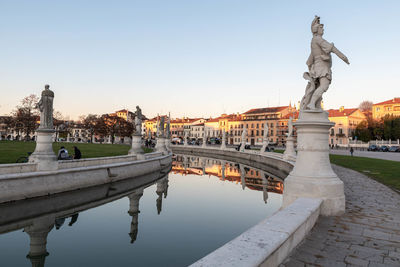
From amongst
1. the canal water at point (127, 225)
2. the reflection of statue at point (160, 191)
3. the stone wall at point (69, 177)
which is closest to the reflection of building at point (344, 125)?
the reflection of statue at point (160, 191)

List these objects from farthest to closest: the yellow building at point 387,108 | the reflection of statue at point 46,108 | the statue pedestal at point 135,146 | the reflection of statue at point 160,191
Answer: the yellow building at point 387,108 < the statue pedestal at point 135,146 < the reflection of statue at point 46,108 < the reflection of statue at point 160,191

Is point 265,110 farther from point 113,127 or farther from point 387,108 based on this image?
point 113,127

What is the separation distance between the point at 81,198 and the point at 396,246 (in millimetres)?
11799

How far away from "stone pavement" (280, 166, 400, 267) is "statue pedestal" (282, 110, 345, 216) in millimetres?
396

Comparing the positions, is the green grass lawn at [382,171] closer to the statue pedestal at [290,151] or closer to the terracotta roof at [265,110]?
the statue pedestal at [290,151]

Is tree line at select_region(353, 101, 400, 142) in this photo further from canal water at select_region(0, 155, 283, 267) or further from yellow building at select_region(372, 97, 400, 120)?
canal water at select_region(0, 155, 283, 267)

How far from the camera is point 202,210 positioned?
11391mm

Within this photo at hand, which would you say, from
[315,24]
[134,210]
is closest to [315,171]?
[315,24]

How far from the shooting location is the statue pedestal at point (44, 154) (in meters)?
12.0

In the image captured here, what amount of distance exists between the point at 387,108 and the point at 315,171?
92355mm

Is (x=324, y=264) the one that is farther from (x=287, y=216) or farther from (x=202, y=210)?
(x=202, y=210)

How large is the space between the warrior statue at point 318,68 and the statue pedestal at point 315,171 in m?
0.37

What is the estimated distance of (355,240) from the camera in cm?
445

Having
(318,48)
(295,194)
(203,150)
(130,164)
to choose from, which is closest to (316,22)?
(318,48)
